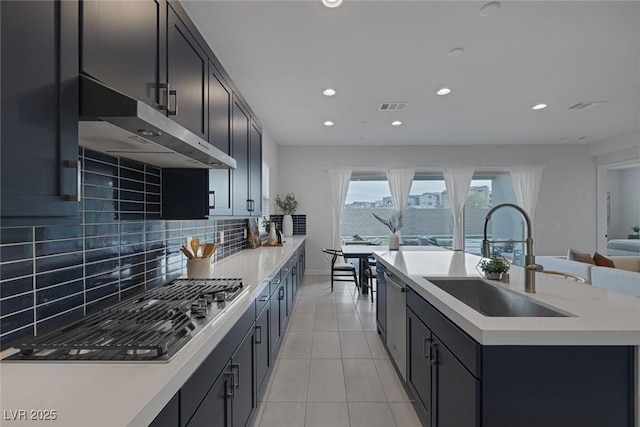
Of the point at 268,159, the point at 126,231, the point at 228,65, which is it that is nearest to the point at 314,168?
the point at 268,159

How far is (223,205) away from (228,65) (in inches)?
62.7

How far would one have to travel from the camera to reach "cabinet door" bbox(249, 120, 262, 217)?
3.06 m

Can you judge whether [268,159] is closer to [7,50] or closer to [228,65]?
[228,65]

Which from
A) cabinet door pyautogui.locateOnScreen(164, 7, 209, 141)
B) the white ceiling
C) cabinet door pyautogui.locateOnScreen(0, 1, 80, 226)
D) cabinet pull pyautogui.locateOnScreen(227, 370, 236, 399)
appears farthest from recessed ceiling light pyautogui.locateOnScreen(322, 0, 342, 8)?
cabinet pull pyautogui.locateOnScreen(227, 370, 236, 399)

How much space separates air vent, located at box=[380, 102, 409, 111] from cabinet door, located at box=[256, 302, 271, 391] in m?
3.08

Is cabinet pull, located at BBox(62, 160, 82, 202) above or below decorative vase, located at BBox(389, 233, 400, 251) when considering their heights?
above

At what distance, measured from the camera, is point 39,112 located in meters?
0.73

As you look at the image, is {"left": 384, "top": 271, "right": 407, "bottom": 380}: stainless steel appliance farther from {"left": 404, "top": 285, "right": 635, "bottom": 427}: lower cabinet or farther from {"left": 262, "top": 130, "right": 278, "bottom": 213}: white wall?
{"left": 262, "top": 130, "right": 278, "bottom": 213}: white wall

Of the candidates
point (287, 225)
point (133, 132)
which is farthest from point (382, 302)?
point (287, 225)

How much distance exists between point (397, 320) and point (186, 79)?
2.24 meters

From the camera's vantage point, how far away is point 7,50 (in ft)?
2.14

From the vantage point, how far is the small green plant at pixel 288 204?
19.9ft

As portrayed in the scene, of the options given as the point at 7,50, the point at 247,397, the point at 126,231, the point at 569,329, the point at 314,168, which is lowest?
the point at 247,397

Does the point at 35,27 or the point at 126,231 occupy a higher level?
the point at 35,27
